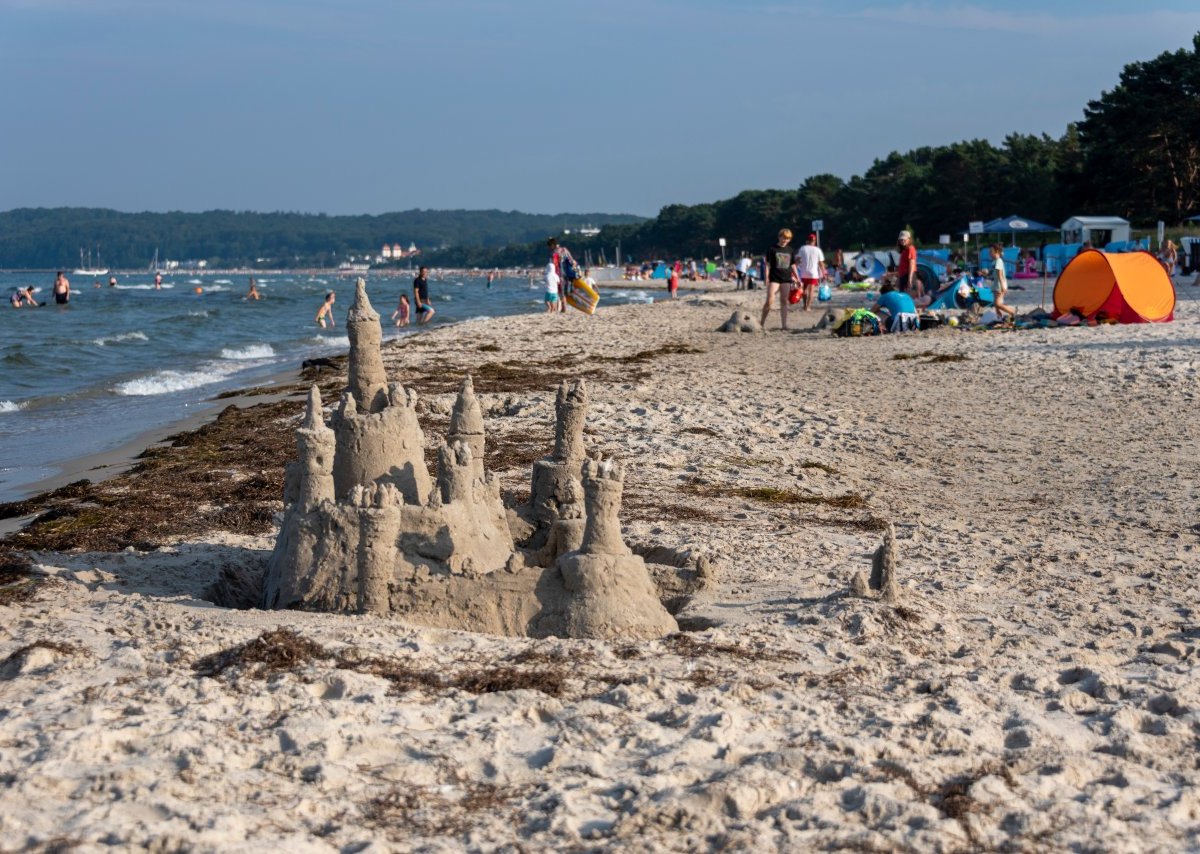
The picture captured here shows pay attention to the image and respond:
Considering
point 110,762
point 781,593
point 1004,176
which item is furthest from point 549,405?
point 1004,176

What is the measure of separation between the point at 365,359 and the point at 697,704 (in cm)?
258

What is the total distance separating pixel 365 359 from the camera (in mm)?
5832

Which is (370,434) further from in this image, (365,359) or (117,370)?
(117,370)

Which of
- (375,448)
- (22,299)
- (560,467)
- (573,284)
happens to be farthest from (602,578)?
(22,299)

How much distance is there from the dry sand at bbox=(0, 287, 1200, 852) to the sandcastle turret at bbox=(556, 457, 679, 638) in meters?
0.20

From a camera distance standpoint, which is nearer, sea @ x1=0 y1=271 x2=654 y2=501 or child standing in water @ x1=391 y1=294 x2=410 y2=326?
sea @ x1=0 y1=271 x2=654 y2=501

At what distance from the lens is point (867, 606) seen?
5.31 m

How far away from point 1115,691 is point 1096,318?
52.6 feet

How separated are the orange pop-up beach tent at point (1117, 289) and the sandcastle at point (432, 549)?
15734 mm

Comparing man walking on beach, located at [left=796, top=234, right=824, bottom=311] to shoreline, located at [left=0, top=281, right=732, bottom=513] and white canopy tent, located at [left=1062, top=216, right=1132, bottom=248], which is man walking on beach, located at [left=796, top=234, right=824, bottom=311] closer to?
shoreline, located at [left=0, top=281, right=732, bottom=513]

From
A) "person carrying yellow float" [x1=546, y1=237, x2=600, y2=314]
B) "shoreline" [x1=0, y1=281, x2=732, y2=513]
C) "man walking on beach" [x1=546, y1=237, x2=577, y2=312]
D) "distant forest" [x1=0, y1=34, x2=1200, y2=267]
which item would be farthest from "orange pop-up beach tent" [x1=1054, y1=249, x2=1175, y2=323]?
"distant forest" [x1=0, y1=34, x2=1200, y2=267]

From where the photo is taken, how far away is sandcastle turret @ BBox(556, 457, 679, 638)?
16.4 ft

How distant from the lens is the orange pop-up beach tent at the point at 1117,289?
1886 centimetres

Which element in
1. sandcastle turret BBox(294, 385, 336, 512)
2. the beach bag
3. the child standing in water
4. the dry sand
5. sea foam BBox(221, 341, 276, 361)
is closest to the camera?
the dry sand
